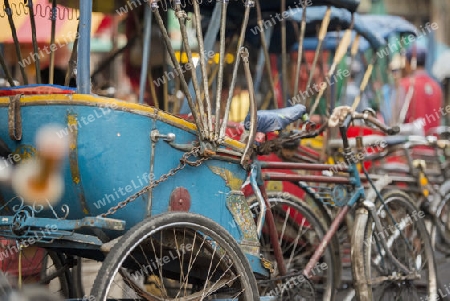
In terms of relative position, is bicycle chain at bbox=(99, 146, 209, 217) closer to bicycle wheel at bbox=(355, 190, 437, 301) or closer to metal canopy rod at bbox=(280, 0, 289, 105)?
bicycle wheel at bbox=(355, 190, 437, 301)

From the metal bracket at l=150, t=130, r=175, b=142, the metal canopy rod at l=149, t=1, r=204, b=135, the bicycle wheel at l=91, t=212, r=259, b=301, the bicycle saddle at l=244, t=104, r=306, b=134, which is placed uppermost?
the metal canopy rod at l=149, t=1, r=204, b=135

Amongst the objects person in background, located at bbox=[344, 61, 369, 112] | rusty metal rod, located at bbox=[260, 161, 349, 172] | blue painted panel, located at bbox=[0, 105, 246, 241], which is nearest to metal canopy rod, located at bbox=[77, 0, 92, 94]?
blue painted panel, located at bbox=[0, 105, 246, 241]

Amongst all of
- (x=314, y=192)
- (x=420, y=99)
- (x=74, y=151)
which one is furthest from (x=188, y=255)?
(x=420, y=99)

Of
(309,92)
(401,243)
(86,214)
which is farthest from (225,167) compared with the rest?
(309,92)

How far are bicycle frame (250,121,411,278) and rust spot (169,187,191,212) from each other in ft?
2.35

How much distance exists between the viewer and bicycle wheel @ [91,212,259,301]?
3.54 m

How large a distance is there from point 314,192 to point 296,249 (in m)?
0.46

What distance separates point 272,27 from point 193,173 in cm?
320

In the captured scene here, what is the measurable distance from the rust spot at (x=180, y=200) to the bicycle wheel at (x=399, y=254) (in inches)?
60.9

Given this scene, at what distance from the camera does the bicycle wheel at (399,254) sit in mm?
5160

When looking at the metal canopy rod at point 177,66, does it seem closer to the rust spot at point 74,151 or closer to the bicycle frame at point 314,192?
the rust spot at point 74,151

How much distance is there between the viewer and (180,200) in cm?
397

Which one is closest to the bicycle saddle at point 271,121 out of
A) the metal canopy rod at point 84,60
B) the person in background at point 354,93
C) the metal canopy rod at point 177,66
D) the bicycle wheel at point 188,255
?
the metal canopy rod at point 177,66

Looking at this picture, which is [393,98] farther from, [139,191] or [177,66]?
[139,191]
